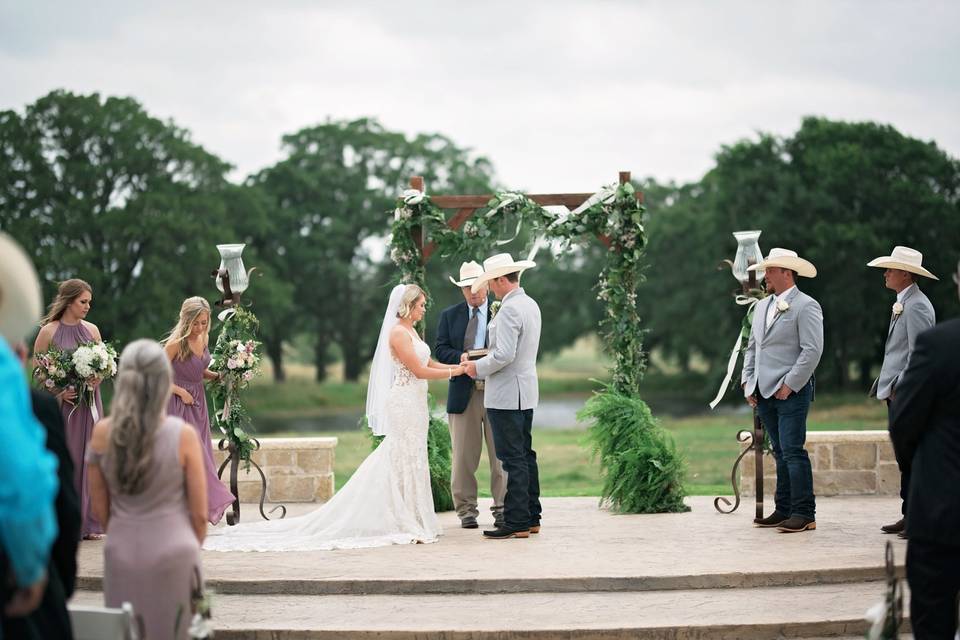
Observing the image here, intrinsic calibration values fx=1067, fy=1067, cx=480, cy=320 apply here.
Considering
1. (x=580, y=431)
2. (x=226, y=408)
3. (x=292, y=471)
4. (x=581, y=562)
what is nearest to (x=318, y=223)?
(x=580, y=431)

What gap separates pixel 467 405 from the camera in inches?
349

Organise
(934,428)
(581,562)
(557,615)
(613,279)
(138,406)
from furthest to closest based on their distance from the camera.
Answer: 1. (613,279)
2. (581,562)
3. (557,615)
4. (934,428)
5. (138,406)

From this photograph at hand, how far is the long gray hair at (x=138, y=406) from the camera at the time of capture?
420 centimetres

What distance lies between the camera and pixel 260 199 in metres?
35.1

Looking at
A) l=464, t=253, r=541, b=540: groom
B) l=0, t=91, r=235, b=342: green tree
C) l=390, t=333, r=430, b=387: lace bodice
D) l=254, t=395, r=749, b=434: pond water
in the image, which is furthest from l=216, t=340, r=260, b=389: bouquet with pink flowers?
l=0, t=91, r=235, b=342: green tree

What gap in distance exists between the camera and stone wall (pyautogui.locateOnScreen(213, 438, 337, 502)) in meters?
10.4

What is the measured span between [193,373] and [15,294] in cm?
533

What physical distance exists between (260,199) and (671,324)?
585 inches

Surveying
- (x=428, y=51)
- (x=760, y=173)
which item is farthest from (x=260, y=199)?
(x=760, y=173)

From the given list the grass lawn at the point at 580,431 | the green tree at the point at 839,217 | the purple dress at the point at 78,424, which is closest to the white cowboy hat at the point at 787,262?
the grass lawn at the point at 580,431

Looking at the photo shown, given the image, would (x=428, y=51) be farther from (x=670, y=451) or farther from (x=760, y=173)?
(x=670, y=451)

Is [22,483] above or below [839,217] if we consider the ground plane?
below

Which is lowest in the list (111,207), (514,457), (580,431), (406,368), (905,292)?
(580,431)

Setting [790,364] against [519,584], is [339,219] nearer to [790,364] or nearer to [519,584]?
[790,364]
